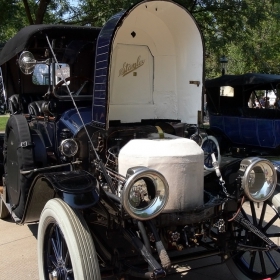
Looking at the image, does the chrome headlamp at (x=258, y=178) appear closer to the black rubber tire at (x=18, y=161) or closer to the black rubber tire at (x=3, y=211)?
the black rubber tire at (x=18, y=161)

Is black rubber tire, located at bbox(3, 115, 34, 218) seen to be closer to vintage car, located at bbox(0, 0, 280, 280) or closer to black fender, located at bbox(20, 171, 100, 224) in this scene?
vintage car, located at bbox(0, 0, 280, 280)

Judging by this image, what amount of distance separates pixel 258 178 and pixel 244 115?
32.1 feet

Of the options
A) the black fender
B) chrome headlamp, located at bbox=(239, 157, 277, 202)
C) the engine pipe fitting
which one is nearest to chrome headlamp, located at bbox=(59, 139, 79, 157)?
the black fender

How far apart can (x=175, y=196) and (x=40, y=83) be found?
2.82m

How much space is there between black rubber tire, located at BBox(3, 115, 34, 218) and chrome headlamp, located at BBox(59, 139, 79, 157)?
355mm

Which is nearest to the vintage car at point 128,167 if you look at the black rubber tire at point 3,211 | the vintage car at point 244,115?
the black rubber tire at point 3,211

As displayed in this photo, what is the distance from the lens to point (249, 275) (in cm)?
390

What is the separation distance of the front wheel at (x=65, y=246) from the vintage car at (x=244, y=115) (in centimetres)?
949

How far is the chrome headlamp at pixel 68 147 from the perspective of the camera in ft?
12.2

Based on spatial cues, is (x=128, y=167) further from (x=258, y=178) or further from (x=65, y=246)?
(x=258, y=178)

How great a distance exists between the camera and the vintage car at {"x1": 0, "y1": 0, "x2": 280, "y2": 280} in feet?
9.85

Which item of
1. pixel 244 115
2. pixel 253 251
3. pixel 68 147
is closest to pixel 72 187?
pixel 68 147

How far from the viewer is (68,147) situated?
147 inches

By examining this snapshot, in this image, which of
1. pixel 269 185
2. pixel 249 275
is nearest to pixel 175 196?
pixel 269 185
